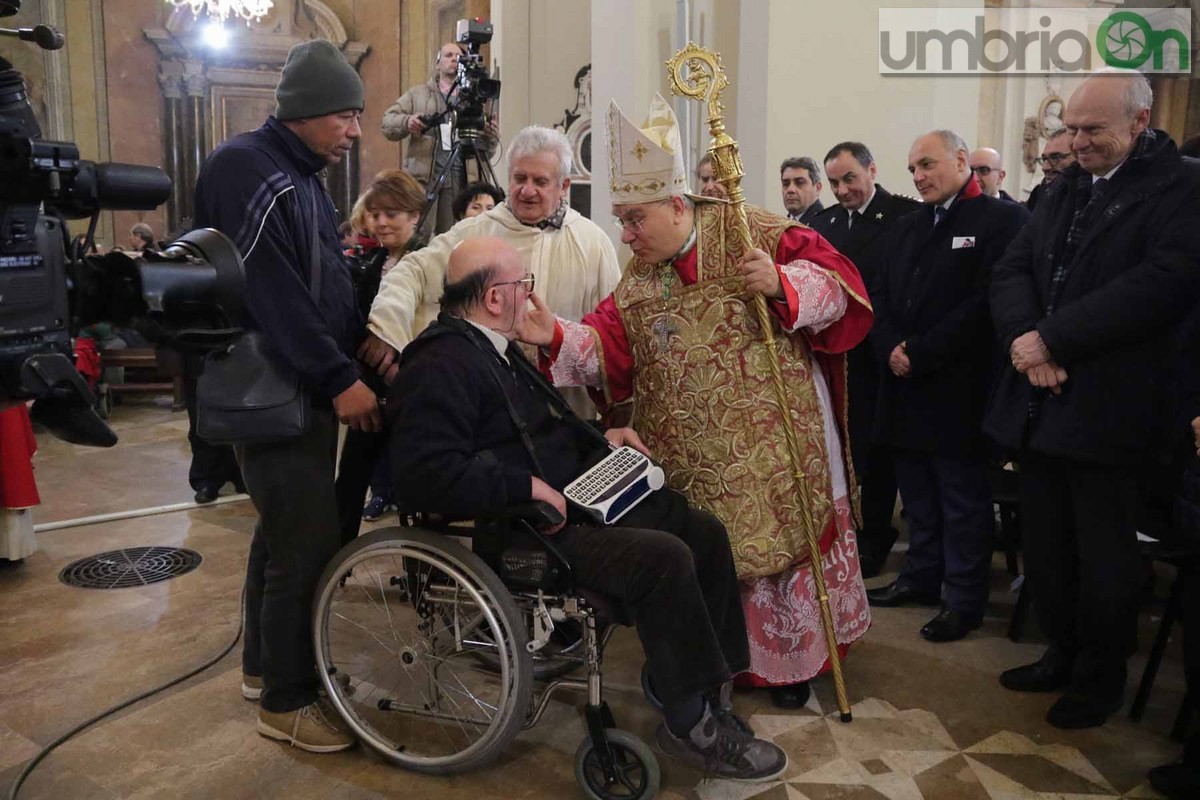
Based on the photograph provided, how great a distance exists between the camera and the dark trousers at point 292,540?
223cm

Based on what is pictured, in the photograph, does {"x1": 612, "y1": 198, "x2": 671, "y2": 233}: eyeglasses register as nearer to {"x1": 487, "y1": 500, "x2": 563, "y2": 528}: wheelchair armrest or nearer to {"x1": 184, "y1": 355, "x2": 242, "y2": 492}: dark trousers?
{"x1": 487, "y1": 500, "x2": 563, "y2": 528}: wheelchair armrest

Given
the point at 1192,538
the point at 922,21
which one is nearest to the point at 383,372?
the point at 1192,538

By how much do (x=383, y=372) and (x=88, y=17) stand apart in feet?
32.0

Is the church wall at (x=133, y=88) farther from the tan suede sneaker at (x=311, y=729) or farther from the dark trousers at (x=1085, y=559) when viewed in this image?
the dark trousers at (x=1085, y=559)

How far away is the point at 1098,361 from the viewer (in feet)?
7.92

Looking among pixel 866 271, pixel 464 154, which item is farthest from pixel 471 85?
pixel 866 271

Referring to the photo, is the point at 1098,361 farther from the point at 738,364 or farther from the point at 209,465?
the point at 209,465

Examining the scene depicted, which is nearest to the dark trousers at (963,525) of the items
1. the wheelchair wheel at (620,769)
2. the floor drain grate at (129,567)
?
the wheelchair wheel at (620,769)

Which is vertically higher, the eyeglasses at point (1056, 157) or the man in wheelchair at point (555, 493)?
the eyeglasses at point (1056, 157)

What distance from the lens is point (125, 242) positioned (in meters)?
10.1

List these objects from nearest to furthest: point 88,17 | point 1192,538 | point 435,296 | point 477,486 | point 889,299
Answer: point 477,486, point 1192,538, point 435,296, point 889,299, point 88,17

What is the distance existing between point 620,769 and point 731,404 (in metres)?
0.95

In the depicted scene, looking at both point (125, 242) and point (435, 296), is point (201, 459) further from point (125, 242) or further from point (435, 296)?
point (125, 242)

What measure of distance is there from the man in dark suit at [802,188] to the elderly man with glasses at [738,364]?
62.2 inches
